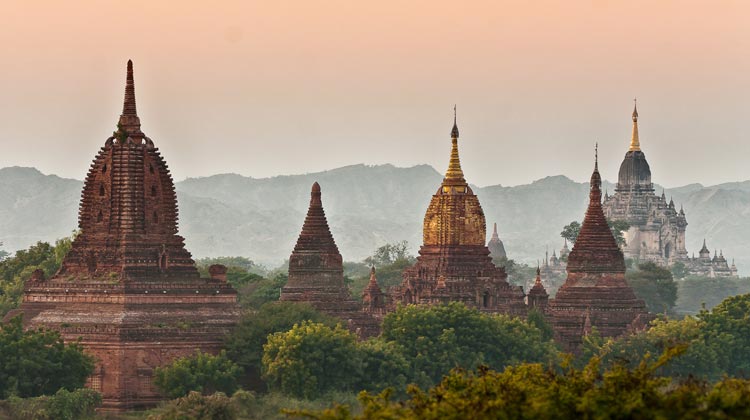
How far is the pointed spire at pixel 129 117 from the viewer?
78.5m

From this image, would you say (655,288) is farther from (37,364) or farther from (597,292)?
(37,364)

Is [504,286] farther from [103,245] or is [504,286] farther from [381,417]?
[381,417]

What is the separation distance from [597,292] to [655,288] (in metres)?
47.9

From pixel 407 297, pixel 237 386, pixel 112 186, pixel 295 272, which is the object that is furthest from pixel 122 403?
pixel 407 297

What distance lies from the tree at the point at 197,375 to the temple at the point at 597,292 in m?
29.1

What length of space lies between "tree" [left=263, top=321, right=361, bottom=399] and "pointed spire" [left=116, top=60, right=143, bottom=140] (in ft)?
26.4

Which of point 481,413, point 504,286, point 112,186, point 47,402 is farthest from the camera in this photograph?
point 504,286

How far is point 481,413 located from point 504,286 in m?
62.8

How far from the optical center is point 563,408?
40.5 m

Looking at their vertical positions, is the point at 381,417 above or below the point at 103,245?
below

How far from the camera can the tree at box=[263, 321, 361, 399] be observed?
73562 millimetres

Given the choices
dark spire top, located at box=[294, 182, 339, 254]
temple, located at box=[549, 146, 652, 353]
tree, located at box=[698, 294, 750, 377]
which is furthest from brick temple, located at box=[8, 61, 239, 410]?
temple, located at box=[549, 146, 652, 353]

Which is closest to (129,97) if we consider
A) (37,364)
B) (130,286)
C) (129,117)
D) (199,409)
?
(129,117)

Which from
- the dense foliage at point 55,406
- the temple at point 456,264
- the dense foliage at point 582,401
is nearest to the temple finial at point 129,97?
the dense foliage at point 55,406
